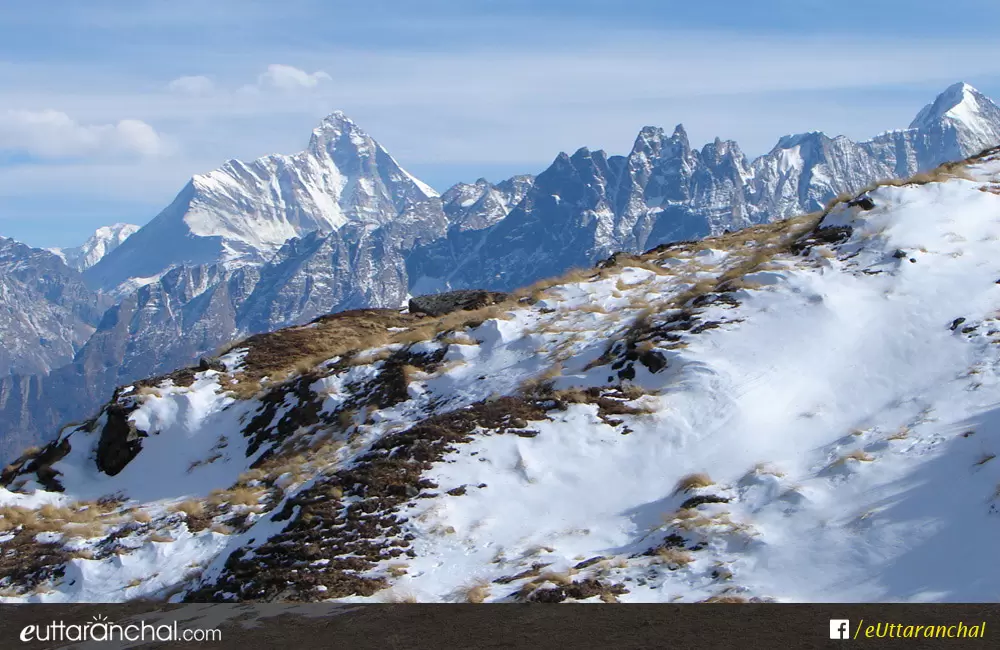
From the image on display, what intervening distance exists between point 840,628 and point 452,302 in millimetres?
30580

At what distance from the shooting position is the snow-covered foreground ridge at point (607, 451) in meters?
16.8

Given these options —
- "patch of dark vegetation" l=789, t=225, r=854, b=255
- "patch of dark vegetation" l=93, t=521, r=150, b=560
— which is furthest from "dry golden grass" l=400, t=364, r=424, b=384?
"patch of dark vegetation" l=789, t=225, r=854, b=255

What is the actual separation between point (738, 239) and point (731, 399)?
1783 cm

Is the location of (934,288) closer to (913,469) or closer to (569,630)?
(913,469)

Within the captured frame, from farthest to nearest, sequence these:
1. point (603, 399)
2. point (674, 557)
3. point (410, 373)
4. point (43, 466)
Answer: point (43, 466) < point (410, 373) < point (603, 399) < point (674, 557)

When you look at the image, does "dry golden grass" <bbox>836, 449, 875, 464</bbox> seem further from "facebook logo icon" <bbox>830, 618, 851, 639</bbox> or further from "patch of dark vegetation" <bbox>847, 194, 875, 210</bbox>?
"patch of dark vegetation" <bbox>847, 194, 875, 210</bbox>

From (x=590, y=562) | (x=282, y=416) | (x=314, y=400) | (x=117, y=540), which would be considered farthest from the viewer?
(x=282, y=416)

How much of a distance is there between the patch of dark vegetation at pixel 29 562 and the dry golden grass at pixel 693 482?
15.2 metres

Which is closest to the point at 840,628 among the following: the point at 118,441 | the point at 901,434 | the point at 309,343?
the point at 901,434

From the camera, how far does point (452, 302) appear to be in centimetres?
4269

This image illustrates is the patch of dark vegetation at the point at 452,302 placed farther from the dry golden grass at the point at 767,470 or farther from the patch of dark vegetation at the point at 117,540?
the dry golden grass at the point at 767,470

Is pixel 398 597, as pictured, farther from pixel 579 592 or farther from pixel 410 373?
pixel 410 373

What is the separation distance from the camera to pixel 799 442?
20.9 metres

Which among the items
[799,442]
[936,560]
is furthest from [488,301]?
[936,560]
